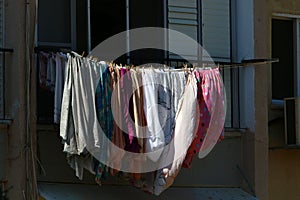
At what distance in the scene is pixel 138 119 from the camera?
9.80m

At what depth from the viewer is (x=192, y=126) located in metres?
9.87

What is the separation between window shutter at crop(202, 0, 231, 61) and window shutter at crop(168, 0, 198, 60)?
167 mm

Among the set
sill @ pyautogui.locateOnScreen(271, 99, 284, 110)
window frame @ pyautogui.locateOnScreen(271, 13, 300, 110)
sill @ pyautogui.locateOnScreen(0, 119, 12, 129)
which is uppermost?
window frame @ pyautogui.locateOnScreen(271, 13, 300, 110)

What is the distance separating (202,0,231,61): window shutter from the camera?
38.3ft

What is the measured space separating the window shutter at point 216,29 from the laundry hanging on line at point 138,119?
1.48 m

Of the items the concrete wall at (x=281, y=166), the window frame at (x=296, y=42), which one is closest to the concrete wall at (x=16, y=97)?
the concrete wall at (x=281, y=166)

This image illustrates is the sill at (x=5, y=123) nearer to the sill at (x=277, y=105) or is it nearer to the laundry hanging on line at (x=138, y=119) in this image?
the laundry hanging on line at (x=138, y=119)

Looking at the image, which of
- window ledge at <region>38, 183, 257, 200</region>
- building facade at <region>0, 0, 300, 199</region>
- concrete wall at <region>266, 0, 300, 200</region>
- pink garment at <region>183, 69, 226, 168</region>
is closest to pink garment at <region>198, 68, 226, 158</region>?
pink garment at <region>183, 69, 226, 168</region>

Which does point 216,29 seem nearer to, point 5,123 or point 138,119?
point 138,119

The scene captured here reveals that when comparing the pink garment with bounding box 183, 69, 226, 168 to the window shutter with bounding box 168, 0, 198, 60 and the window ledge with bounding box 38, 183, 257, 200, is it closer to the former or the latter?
the window ledge with bounding box 38, 183, 257, 200

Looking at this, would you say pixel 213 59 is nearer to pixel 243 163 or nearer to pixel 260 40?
pixel 260 40

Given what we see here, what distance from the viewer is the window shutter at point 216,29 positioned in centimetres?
1166

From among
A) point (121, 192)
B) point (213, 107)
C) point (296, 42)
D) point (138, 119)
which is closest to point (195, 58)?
point (213, 107)

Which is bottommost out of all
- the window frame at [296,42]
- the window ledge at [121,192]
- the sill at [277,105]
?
the window ledge at [121,192]
